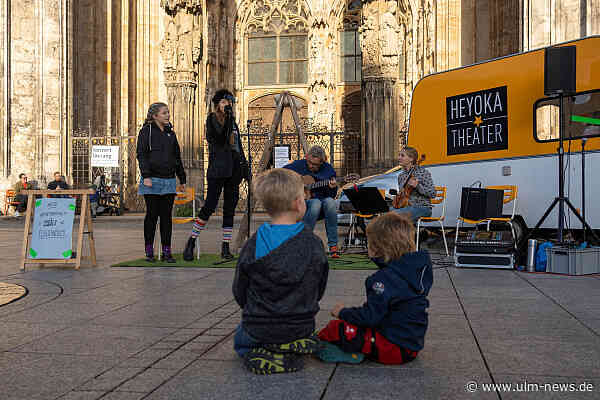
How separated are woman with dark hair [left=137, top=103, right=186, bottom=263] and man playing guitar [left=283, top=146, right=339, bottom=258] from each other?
1.59 m

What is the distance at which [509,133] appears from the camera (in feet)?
30.0

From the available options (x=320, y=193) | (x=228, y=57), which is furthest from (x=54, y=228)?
(x=228, y=57)

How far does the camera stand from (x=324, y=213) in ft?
28.2

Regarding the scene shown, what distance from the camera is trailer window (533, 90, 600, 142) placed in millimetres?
8262

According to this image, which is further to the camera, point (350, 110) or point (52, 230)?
point (350, 110)

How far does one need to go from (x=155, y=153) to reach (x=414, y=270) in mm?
5021

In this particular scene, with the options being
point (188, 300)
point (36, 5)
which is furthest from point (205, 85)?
point (188, 300)

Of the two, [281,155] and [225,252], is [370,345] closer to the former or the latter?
[225,252]

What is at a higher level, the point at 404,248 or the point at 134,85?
the point at 134,85

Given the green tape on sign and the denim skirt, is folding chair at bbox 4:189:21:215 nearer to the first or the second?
the denim skirt

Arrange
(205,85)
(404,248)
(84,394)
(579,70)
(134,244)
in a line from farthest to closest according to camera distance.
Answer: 1. (205,85)
2. (134,244)
3. (579,70)
4. (404,248)
5. (84,394)

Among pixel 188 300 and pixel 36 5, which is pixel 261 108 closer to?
pixel 36 5

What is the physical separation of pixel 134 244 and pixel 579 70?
7507 mm

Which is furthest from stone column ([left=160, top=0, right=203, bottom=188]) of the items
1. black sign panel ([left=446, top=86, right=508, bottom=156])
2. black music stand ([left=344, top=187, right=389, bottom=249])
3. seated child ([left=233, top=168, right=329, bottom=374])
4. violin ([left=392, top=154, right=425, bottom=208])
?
seated child ([left=233, top=168, right=329, bottom=374])
